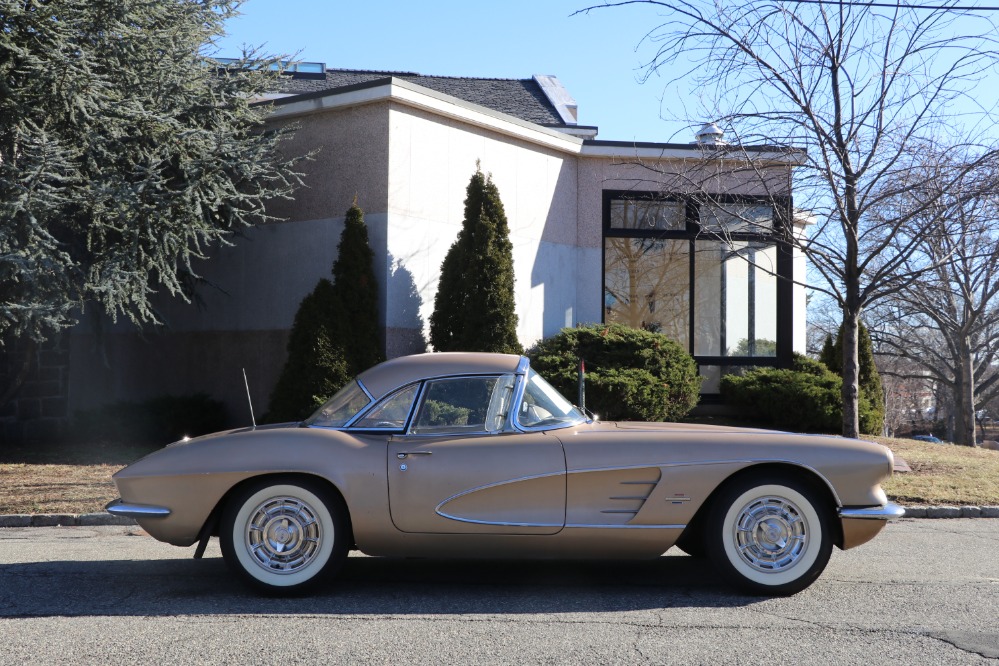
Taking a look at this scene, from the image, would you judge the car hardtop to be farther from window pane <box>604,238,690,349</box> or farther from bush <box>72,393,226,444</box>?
window pane <box>604,238,690,349</box>

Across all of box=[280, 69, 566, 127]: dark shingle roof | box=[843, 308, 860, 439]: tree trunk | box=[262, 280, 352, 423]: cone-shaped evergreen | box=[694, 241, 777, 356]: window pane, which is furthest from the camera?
box=[280, 69, 566, 127]: dark shingle roof

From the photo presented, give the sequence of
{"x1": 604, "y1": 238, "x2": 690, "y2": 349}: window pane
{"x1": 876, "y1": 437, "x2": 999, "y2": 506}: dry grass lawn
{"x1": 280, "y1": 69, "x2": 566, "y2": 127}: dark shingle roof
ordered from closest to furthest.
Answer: {"x1": 876, "y1": 437, "x2": 999, "y2": 506}: dry grass lawn
{"x1": 604, "y1": 238, "x2": 690, "y2": 349}: window pane
{"x1": 280, "y1": 69, "x2": 566, "y2": 127}: dark shingle roof

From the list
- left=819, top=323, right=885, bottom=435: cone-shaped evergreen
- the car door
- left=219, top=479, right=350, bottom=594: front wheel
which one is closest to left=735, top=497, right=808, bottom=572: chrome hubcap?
the car door

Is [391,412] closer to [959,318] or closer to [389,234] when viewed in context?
[389,234]

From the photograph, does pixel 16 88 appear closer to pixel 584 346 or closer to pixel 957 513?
pixel 584 346

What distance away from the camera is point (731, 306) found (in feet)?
56.3

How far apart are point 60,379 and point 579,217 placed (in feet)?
29.8

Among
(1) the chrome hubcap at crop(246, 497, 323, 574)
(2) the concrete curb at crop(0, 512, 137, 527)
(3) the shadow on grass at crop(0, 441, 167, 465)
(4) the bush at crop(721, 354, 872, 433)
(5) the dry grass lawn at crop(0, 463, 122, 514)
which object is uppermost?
(4) the bush at crop(721, 354, 872, 433)

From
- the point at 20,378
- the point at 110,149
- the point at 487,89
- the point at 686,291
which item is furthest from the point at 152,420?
the point at 487,89

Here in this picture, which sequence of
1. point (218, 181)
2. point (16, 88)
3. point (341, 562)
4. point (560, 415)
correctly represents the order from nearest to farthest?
point (341, 562), point (560, 415), point (16, 88), point (218, 181)

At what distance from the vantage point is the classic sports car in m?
5.49

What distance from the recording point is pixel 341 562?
18.0ft

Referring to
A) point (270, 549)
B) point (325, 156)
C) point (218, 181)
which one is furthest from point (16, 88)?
point (270, 549)

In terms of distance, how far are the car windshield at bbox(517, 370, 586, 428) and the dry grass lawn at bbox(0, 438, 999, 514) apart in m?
5.09
